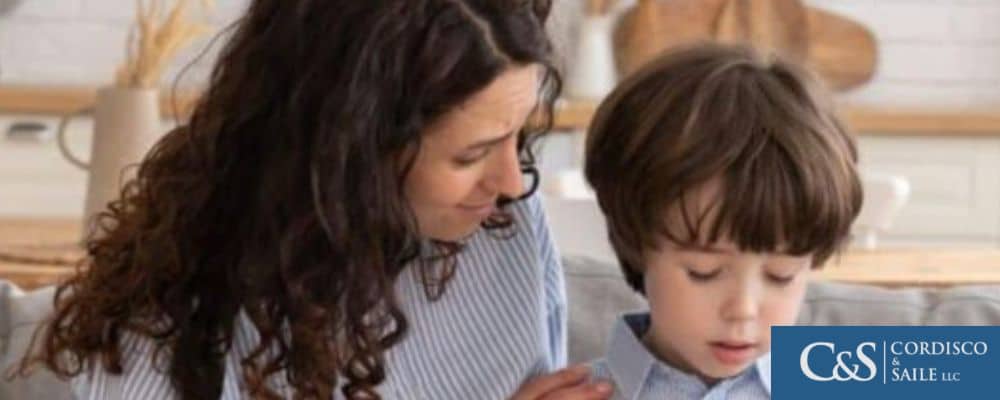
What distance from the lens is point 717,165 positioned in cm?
112

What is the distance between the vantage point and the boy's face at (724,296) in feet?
3.66

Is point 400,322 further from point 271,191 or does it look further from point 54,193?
point 54,193

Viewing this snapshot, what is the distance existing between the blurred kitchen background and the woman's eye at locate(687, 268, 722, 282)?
2.21m

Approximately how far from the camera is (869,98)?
12.7 ft

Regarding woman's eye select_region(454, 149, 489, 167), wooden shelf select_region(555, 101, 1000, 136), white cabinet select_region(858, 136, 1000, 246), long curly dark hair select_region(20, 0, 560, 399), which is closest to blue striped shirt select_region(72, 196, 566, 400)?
long curly dark hair select_region(20, 0, 560, 399)

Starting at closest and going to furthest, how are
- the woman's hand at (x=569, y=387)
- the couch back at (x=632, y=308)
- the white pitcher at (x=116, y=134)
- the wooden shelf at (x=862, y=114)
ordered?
the woman's hand at (x=569, y=387) → the couch back at (x=632, y=308) → the white pitcher at (x=116, y=134) → the wooden shelf at (x=862, y=114)

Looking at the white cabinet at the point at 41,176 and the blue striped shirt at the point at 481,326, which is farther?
the white cabinet at the point at 41,176

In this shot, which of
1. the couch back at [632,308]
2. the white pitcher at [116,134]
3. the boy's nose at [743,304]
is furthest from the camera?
the white pitcher at [116,134]

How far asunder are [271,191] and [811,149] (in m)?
0.34

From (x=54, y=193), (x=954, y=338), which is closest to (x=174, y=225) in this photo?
(x=954, y=338)

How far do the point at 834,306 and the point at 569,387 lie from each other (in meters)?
0.41

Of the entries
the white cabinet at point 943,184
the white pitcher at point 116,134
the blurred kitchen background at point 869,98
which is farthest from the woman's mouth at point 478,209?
the white cabinet at point 943,184

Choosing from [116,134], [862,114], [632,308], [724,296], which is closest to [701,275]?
[724,296]

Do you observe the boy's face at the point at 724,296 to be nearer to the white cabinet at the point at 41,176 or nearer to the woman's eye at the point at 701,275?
the woman's eye at the point at 701,275
